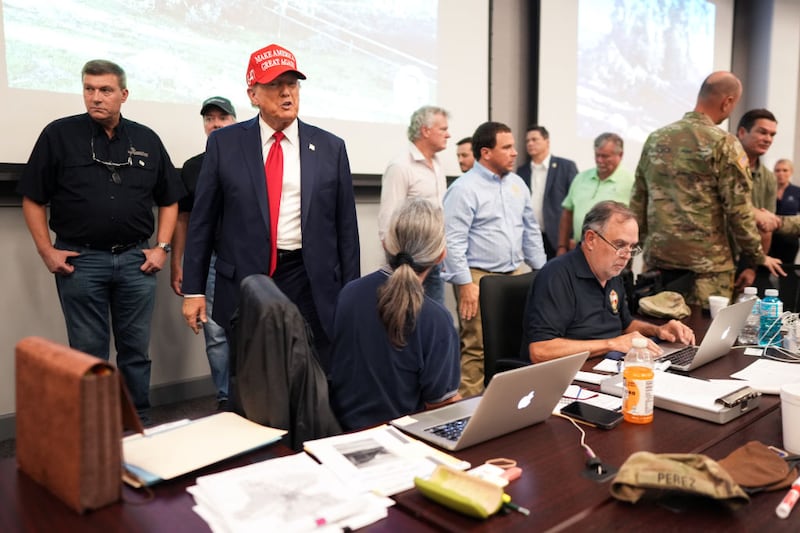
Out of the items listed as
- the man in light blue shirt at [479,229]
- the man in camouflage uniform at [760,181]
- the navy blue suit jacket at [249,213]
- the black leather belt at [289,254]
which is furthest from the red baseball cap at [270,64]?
the man in camouflage uniform at [760,181]

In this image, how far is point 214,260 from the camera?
3.06m

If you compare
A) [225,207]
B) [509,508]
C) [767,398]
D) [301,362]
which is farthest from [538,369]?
[225,207]

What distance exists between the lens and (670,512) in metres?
0.99

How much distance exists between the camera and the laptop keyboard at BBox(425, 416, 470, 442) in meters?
1.27

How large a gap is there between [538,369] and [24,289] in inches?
99.8

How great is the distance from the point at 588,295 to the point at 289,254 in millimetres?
1027

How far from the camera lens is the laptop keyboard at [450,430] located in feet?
4.17

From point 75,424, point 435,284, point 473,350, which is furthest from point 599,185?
point 75,424

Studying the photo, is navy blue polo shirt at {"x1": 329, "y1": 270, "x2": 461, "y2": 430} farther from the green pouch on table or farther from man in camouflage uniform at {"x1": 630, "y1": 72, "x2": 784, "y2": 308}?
man in camouflage uniform at {"x1": 630, "y1": 72, "x2": 784, "y2": 308}

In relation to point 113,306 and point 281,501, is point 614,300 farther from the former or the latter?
point 113,306

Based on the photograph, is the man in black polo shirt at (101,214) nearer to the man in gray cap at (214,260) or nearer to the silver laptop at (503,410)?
the man in gray cap at (214,260)

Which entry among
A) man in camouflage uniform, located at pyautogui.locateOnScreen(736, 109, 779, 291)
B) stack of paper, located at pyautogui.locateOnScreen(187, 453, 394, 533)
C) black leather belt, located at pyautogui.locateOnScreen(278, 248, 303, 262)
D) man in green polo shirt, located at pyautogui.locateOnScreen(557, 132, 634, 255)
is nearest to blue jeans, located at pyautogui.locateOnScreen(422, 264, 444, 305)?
man in green polo shirt, located at pyautogui.locateOnScreen(557, 132, 634, 255)

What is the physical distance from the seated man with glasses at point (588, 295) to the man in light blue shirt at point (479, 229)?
39.2 inches

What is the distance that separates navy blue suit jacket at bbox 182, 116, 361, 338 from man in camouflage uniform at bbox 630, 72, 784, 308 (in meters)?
1.57
